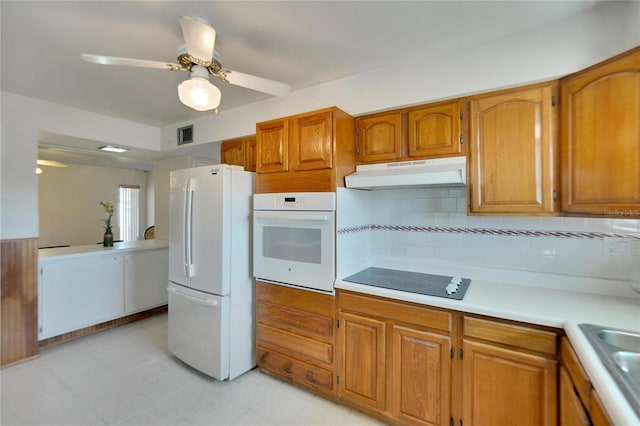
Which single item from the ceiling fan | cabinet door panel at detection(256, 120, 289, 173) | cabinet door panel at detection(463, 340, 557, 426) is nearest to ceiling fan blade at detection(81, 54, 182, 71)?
the ceiling fan

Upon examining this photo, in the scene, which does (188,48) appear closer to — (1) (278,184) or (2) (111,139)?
(1) (278,184)

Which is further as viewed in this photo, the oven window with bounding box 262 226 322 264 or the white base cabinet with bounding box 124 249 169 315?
the white base cabinet with bounding box 124 249 169 315

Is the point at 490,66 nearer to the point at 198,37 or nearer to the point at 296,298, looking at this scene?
the point at 198,37

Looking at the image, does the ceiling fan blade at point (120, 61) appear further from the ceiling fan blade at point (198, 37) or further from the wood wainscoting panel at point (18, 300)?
the wood wainscoting panel at point (18, 300)

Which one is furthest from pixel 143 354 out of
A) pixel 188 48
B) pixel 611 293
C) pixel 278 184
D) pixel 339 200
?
pixel 611 293

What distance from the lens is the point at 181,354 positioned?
2502 mm

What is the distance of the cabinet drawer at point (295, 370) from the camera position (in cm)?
205

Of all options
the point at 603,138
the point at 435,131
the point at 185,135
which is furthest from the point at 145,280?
the point at 603,138

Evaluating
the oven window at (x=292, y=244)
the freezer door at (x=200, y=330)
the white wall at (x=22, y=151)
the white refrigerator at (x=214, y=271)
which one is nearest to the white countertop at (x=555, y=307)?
the oven window at (x=292, y=244)

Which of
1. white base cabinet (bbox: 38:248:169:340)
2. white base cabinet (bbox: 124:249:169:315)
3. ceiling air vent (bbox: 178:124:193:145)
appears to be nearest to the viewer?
white base cabinet (bbox: 38:248:169:340)

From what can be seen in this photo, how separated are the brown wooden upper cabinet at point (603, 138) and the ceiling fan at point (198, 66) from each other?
1603 mm

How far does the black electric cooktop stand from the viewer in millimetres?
1747

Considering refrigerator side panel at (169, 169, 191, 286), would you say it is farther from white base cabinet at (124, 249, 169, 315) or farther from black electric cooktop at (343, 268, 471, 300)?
black electric cooktop at (343, 268, 471, 300)

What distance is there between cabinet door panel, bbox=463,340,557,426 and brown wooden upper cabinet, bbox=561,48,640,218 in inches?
33.1
